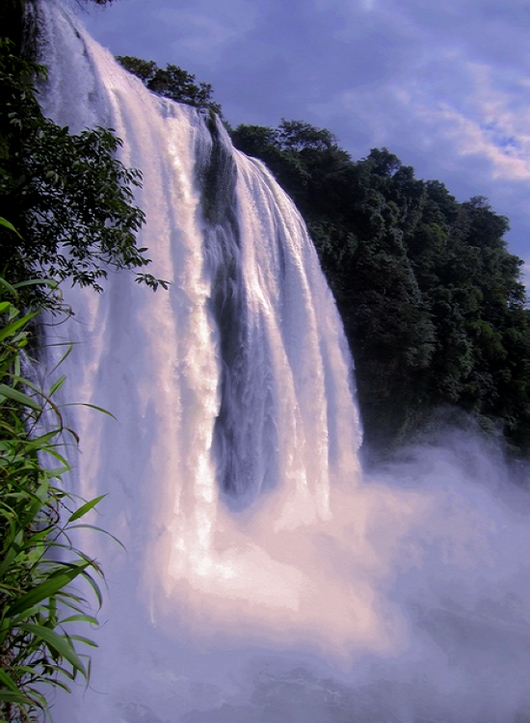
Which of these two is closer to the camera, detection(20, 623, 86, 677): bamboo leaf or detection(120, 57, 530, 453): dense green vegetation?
detection(20, 623, 86, 677): bamboo leaf

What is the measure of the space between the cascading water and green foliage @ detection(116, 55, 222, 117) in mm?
6338

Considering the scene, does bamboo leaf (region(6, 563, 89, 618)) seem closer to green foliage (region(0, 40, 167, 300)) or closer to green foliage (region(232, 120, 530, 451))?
green foliage (region(0, 40, 167, 300))

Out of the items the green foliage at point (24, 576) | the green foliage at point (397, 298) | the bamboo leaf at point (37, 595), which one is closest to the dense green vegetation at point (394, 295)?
the green foliage at point (397, 298)

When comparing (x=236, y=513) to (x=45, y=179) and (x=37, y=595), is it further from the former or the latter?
(x=37, y=595)

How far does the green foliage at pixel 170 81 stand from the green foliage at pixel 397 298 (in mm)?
1698

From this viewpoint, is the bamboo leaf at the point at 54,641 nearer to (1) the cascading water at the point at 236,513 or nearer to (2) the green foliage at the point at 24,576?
(2) the green foliage at the point at 24,576

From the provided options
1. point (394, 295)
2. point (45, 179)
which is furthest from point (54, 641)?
point (394, 295)

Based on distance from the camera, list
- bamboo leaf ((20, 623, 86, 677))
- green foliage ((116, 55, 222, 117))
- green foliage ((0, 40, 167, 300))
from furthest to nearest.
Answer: green foliage ((116, 55, 222, 117))
green foliage ((0, 40, 167, 300))
bamboo leaf ((20, 623, 86, 677))

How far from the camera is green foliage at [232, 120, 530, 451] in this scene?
15.8m

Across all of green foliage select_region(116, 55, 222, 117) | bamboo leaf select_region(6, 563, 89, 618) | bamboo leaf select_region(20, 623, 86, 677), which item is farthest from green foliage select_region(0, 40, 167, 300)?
green foliage select_region(116, 55, 222, 117)

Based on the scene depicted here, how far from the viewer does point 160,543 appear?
6609 millimetres

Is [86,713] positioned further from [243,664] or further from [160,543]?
[160,543]

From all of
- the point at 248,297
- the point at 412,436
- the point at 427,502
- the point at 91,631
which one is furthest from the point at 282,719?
the point at 412,436

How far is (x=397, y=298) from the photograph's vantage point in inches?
657
